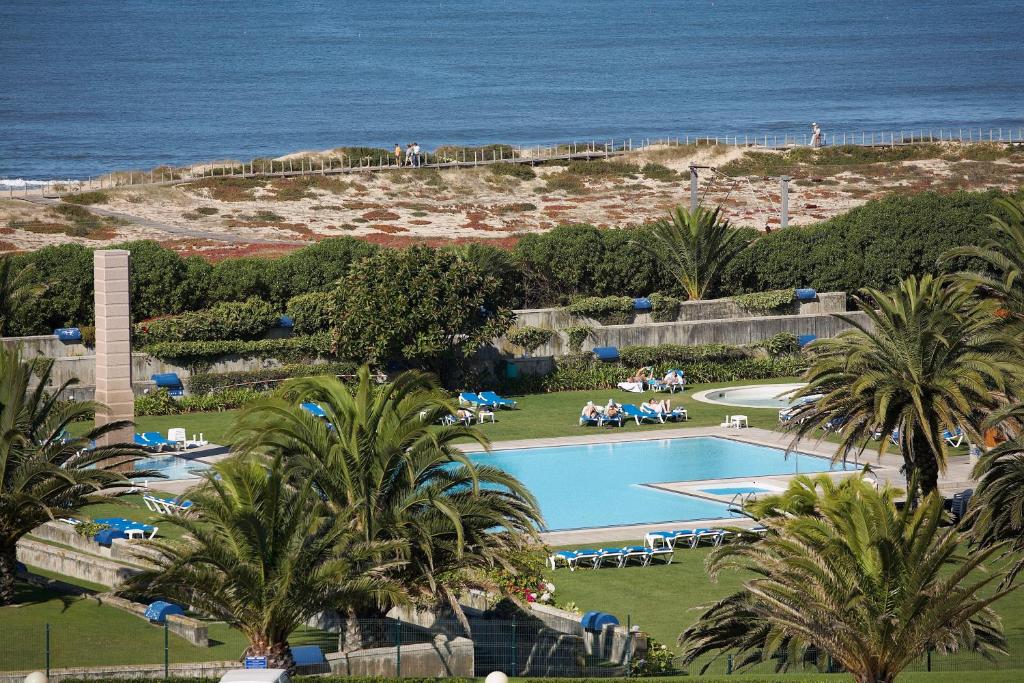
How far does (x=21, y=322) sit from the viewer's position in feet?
122

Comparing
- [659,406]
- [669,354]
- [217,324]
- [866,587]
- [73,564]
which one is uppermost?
[217,324]

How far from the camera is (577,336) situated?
39.9 m

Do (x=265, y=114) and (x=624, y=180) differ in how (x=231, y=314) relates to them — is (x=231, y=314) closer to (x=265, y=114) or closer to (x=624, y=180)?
(x=624, y=180)

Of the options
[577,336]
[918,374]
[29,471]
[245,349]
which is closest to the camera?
[29,471]

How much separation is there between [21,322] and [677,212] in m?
17.5

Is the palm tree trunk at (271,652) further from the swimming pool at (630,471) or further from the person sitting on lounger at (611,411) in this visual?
the person sitting on lounger at (611,411)

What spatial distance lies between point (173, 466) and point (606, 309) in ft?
46.5

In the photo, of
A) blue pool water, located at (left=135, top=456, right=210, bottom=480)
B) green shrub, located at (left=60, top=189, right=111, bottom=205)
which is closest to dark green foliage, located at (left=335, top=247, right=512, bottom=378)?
blue pool water, located at (left=135, top=456, right=210, bottom=480)

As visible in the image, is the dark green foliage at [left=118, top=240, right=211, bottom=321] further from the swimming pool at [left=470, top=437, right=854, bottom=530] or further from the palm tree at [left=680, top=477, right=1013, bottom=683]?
the palm tree at [left=680, top=477, right=1013, bottom=683]

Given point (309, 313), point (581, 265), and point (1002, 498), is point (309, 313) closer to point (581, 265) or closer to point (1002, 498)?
point (581, 265)

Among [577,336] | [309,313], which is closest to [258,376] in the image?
[309,313]

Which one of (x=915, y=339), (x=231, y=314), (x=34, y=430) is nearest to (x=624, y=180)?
(x=231, y=314)

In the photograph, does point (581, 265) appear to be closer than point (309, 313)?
No

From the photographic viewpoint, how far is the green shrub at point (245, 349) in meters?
36.5
